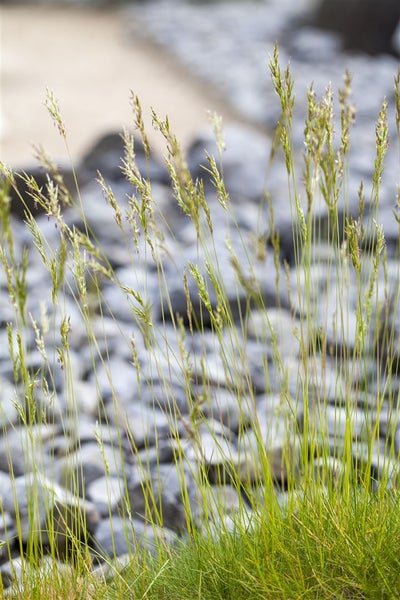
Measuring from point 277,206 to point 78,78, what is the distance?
2.43 metres

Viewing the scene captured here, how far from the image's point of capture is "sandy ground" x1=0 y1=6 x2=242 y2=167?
14.4ft

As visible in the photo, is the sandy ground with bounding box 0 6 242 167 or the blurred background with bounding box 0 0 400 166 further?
the blurred background with bounding box 0 0 400 166

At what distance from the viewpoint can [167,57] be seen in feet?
17.9

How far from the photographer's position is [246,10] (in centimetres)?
628

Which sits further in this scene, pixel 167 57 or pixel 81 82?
pixel 167 57

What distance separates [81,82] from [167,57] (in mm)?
630

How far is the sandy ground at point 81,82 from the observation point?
4383 mm

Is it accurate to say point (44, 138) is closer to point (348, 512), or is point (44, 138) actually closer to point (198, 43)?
point (198, 43)

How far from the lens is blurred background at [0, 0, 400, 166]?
4.57 metres

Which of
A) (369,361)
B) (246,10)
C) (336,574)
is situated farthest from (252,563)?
(246,10)

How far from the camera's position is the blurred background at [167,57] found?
180 inches

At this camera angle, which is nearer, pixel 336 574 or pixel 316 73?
pixel 336 574

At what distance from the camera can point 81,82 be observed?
5.14 meters

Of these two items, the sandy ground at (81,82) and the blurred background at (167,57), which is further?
the blurred background at (167,57)
